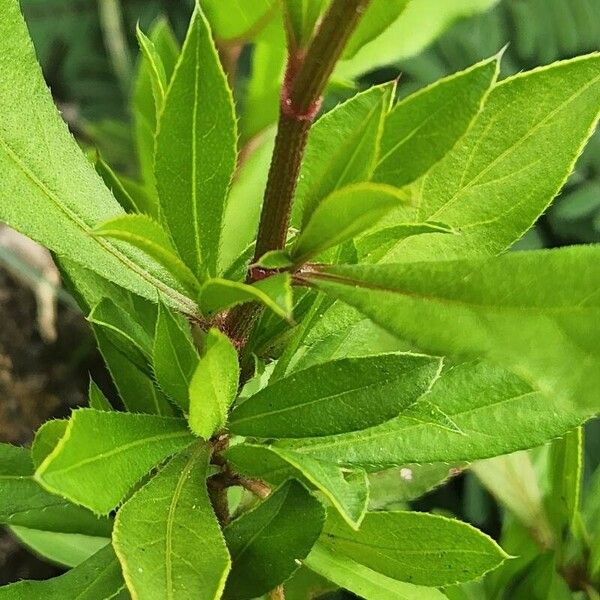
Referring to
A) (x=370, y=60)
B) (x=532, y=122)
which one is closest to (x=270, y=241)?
(x=532, y=122)

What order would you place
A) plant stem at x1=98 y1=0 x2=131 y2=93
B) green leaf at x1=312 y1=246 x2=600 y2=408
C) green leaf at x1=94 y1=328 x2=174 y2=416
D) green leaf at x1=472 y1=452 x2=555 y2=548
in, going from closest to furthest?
green leaf at x1=312 y1=246 x2=600 y2=408, green leaf at x1=94 y1=328 x2=174 y2=416, green leaf at x1=472 y1=452 x2=555 y2=548, plant stem at x1=98 y1=0 x2=131 y2=93

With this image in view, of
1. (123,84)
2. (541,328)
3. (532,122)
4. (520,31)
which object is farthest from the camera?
(123,84)

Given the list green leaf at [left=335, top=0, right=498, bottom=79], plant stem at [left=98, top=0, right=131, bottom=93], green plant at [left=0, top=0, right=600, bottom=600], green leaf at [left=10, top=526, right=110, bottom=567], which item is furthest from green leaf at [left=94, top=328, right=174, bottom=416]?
plant stem at [left=98, top=0, right=131, bottom=93]

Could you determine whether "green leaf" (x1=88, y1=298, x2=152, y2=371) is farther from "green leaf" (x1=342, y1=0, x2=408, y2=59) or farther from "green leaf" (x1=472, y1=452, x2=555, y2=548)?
"green leaf" (x1=472, y1=452, x2=555, y2=548)

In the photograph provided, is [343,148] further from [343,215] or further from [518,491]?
[518,491]

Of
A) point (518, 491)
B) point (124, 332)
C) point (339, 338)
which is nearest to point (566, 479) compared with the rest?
point (518, 491)

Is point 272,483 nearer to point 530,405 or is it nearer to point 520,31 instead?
point 530,405

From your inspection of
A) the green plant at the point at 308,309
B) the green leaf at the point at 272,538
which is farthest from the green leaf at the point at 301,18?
the green leaf at the point at 272,538
